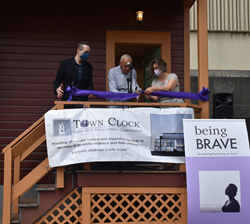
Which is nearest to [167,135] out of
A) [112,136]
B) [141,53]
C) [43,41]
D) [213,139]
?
[213,139]

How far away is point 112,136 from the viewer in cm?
416

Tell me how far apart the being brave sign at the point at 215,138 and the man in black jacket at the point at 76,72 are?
5.89 ft

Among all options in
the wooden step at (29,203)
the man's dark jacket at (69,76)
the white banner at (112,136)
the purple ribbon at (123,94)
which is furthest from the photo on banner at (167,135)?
the wooden step at (29,203)

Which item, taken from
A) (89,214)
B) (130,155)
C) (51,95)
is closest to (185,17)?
(51,95)

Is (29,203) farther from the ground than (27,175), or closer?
closer

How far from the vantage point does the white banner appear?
4.11 meters

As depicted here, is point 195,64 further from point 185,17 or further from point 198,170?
point 198,170

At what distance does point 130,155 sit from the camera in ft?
13.6

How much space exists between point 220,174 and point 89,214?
1845 mm

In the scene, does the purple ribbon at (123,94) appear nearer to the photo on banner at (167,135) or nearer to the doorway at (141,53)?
the photo on banner at (167,135)

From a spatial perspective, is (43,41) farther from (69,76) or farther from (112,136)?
(112,136)

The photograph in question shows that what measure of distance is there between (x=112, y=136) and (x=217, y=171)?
4.84 feet

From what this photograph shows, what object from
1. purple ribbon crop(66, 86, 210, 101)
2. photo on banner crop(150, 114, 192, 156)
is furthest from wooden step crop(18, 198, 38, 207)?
photo on banner crop(150, 114, 192, 156)

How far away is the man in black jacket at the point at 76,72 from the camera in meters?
4.80
